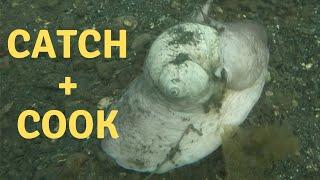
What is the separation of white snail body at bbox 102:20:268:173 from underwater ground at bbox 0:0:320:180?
0.13 meters

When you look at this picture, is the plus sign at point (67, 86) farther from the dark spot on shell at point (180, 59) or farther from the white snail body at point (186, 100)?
the dark spot on shell at point (180, 59)

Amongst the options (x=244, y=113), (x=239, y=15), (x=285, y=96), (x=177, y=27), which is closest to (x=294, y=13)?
(x=239, y=15)

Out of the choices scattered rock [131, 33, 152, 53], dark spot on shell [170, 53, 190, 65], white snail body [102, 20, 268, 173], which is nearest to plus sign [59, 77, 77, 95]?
white snail body [102, 20, 268, 173]

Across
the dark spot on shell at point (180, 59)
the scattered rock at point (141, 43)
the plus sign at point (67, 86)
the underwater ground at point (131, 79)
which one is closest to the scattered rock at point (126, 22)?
the underwater ground at point (131, 79)

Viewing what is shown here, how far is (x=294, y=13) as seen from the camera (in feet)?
14.6

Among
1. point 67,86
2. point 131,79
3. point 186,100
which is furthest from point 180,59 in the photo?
point 67,86

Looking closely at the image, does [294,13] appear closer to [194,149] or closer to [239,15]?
[239,15]

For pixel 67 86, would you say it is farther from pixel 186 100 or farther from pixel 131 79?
pixel 186 100

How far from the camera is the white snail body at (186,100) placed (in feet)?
10.9

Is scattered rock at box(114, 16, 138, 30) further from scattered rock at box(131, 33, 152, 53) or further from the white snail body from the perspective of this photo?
the white snail body

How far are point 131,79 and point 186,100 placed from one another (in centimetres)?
81

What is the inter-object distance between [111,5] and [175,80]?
5.22 feet

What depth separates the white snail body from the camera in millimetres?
3311

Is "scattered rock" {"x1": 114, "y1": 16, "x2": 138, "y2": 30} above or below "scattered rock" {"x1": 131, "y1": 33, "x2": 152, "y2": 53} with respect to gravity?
above
